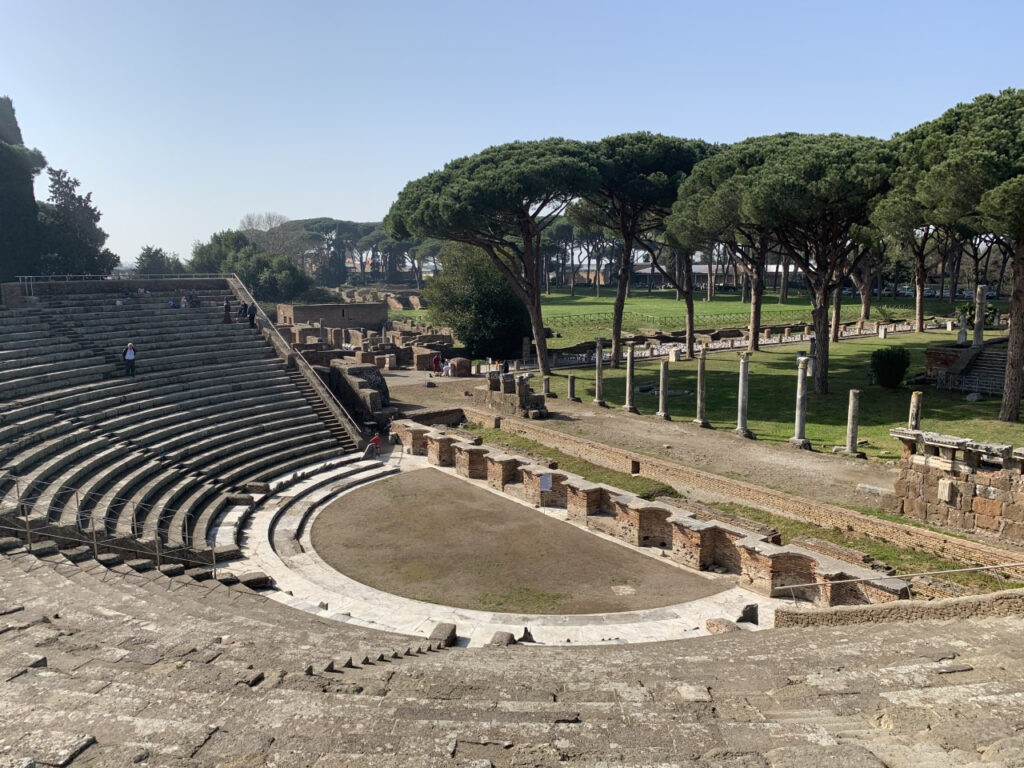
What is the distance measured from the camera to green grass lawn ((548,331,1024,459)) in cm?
2331

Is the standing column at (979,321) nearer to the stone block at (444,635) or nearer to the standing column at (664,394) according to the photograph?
the standing column at (664,394)

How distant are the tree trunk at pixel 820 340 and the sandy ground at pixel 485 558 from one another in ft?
54.2

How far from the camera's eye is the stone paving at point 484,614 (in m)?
12.6

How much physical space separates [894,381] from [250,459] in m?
24.7

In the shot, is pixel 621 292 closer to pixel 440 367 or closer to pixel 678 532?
pixel 440 367

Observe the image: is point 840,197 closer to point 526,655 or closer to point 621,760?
point 526,655

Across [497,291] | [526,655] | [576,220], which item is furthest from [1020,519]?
[497,291]

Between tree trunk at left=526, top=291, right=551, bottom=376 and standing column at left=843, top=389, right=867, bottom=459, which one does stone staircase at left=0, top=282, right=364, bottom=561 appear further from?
standing column at left=843, top=389, right=867, bottom=459

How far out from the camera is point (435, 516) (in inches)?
736

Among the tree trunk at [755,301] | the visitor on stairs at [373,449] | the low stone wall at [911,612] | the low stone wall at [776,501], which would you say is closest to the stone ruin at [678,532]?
the low stone wall at [911,612]

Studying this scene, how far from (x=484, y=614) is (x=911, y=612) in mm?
6770

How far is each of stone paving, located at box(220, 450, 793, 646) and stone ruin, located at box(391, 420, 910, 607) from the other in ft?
1.48

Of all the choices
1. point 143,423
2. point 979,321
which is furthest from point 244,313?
point 979,321

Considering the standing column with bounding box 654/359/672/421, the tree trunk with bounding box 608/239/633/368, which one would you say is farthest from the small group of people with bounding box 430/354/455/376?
the standing column with bounding box 654/359/672/421
